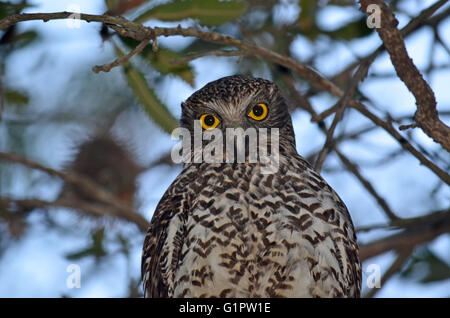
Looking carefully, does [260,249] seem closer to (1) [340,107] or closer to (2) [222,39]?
(1) [340,107]

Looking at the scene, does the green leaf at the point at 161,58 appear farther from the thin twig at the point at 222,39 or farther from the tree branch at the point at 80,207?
the tree branch at the point at 80,207

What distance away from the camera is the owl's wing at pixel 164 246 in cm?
411

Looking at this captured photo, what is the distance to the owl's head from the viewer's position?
466 cm

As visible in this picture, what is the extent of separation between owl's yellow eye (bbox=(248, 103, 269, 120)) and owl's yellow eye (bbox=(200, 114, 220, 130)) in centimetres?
23

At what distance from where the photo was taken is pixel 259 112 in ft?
15.8

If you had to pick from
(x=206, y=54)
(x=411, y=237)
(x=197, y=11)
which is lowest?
(x=411, y=237)

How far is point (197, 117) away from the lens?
15.9ft

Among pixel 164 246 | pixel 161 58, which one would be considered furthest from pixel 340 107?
pixel 164 246

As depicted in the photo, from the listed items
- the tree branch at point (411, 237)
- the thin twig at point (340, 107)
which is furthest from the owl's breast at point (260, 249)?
the tree branch at point (411, 237)

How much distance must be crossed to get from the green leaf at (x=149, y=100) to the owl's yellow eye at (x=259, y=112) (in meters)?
0.51

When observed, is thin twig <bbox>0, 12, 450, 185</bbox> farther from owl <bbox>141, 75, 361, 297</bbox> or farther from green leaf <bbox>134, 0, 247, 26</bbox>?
owl <bbox>141, 75, 361, 297</bbox>

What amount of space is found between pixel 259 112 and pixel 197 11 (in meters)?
0.78

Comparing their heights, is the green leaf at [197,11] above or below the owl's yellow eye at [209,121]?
above
